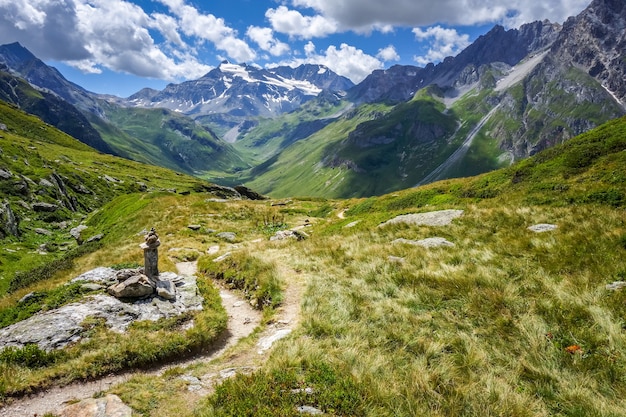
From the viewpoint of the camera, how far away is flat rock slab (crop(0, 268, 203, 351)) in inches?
400

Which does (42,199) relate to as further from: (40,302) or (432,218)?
(432,218)

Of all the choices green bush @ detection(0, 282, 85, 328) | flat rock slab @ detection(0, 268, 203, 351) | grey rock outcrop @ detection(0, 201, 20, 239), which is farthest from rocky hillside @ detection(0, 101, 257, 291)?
flat rock slab @ detection(0, 268, 203, 351)

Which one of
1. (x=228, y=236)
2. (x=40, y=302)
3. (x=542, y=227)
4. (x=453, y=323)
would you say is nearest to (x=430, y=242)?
(x=542, y=227)

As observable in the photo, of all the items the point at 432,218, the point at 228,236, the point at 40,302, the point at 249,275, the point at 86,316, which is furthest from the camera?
the point at 228,236

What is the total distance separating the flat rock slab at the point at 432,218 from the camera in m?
22.2

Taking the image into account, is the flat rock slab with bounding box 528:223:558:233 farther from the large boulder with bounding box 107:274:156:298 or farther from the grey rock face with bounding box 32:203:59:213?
the grey rock face with bounding box 32:203:59:213

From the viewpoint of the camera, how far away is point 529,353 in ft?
26.5

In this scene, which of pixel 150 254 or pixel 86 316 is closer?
pixel 86 316

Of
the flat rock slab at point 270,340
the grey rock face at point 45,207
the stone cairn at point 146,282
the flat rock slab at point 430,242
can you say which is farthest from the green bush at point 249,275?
the grey rock face at point 45,207

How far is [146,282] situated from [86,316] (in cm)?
270

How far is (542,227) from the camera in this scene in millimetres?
16094

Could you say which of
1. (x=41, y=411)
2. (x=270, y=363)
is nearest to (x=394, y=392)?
(x=270, y=363)

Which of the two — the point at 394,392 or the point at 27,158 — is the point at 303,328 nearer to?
the point at 394,392

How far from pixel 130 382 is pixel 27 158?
105m
